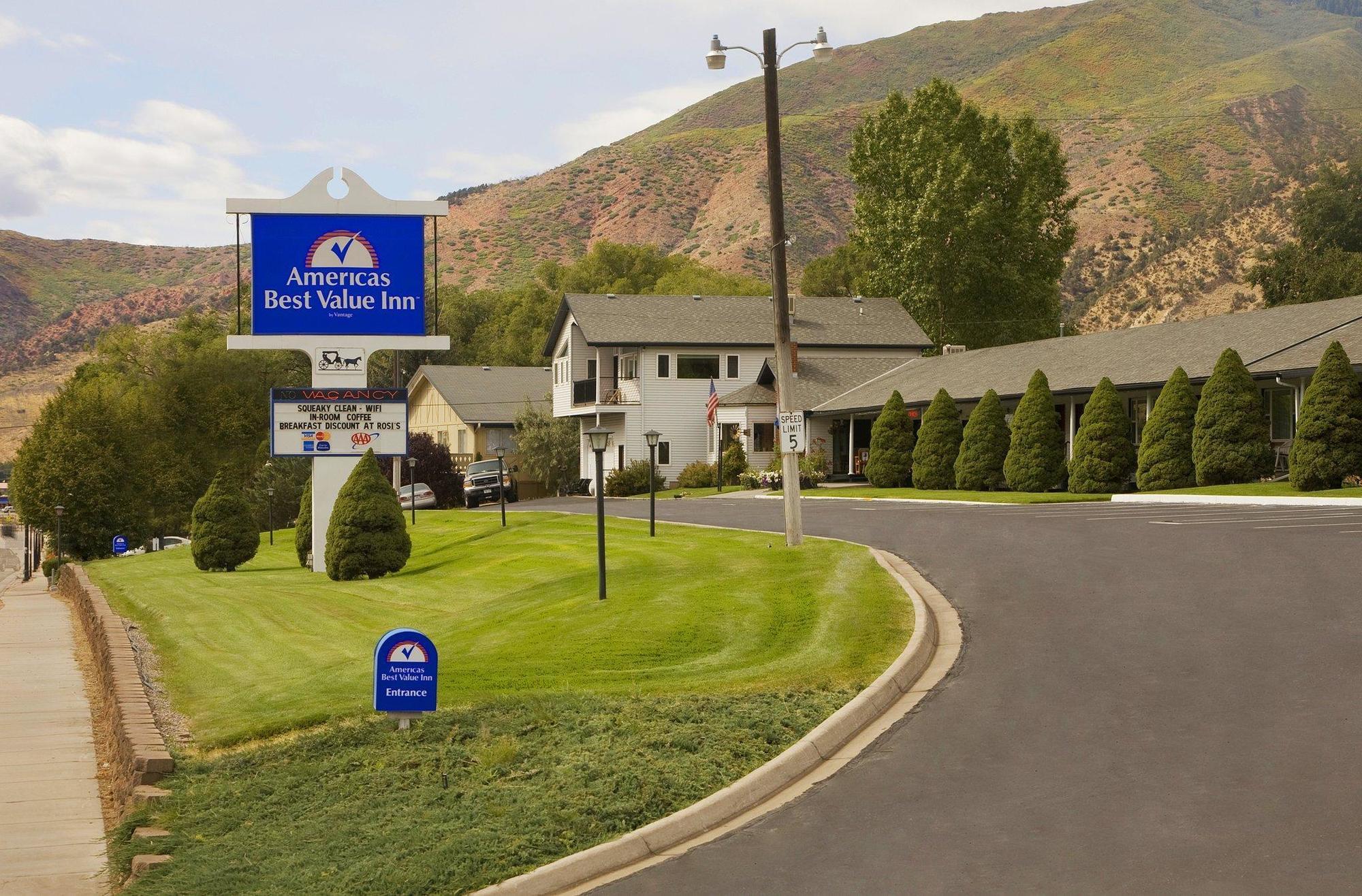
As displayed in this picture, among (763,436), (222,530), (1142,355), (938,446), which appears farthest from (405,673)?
(763,436)

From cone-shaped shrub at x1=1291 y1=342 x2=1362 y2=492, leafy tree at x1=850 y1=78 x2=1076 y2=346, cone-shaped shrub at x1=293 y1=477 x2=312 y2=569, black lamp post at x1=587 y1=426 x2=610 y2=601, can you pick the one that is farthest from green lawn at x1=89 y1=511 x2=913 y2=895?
leafy tree at x1=850 y1=78 x2=1076 y2=346

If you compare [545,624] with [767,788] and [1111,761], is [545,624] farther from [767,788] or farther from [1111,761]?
[1111,761]

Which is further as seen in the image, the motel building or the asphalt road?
the motel building

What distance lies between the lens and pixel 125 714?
520 inches

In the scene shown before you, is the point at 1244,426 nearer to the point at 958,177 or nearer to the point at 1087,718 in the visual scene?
the point at 1087,718

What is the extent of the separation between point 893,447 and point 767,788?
3903cm

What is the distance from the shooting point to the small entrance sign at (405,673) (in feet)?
34.8

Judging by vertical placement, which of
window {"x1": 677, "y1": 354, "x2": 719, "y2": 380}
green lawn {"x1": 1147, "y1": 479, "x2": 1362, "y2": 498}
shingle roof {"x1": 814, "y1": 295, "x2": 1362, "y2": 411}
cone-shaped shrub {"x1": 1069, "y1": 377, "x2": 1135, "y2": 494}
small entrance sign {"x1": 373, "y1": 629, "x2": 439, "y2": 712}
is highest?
window {"x1": 677, "y1": 354, "x2": 719, "y2": 380}

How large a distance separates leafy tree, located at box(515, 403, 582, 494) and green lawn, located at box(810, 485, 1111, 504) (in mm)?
19409

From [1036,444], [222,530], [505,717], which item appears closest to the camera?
[505,717]

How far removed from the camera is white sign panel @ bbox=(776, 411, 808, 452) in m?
22.1

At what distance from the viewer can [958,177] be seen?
69.9 metres

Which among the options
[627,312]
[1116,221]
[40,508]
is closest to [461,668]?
[627,312]

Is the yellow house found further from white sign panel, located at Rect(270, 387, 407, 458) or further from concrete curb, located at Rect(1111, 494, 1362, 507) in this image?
concrete curb, located at Rect(1111, 494, 1362, 507)
